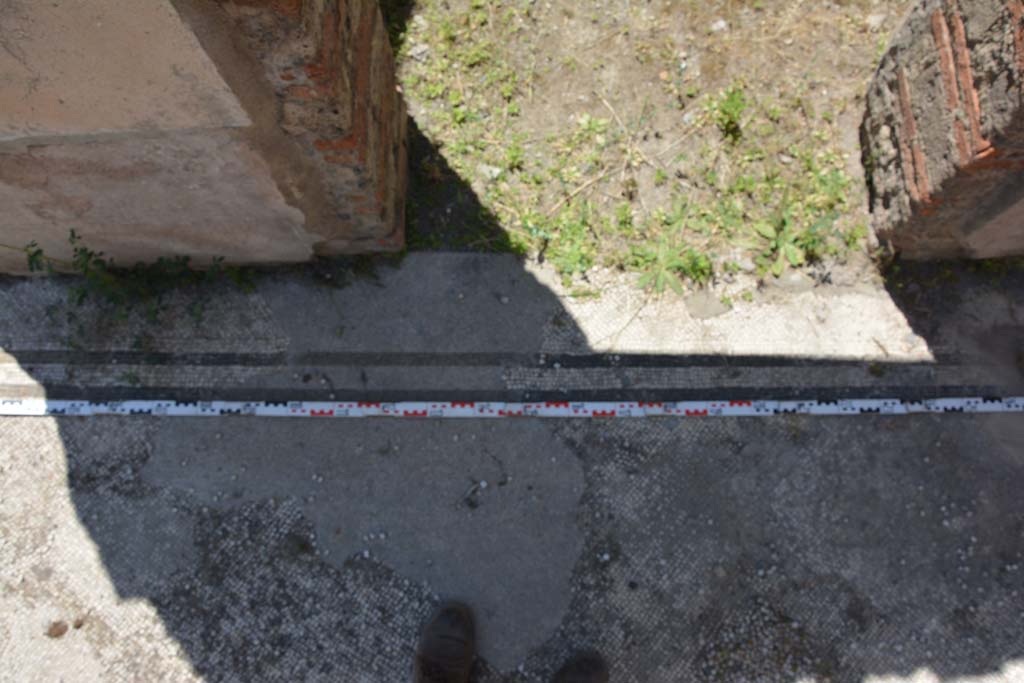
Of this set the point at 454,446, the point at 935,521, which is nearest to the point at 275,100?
the point at 454,446

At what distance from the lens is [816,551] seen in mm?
3650

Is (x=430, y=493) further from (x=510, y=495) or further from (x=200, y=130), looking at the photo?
(x=200, y=130)

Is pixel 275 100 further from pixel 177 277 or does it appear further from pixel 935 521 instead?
pixel 935 521

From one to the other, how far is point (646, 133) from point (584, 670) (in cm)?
299

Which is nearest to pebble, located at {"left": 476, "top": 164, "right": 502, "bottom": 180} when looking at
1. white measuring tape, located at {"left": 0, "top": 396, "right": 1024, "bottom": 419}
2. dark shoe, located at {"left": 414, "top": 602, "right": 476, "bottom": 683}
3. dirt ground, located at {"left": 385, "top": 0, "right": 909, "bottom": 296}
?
dirt ground, located at {"left": 385, "top": 0, "right": 909, "bottom": 296}

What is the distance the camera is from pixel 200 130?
8.82 feet

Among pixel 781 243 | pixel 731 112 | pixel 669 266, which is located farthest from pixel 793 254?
pixel 731 112

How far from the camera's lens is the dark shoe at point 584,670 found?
3.46 m

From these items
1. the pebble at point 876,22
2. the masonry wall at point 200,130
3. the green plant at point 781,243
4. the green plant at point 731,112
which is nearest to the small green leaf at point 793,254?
the green plant at point 781,243

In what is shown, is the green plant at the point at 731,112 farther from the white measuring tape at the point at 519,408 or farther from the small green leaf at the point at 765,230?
the white measuring tape at the point at 519,408

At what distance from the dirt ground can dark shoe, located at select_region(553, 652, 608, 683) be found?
193 cm

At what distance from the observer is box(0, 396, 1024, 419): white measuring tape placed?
149 inches

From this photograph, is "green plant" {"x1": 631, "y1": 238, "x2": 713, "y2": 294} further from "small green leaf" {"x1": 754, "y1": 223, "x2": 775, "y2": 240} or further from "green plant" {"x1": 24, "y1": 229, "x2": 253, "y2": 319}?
"green plant" {"x1": 24, "y1": 229, "x2": 253, "y2": 319}

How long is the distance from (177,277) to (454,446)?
182cm
